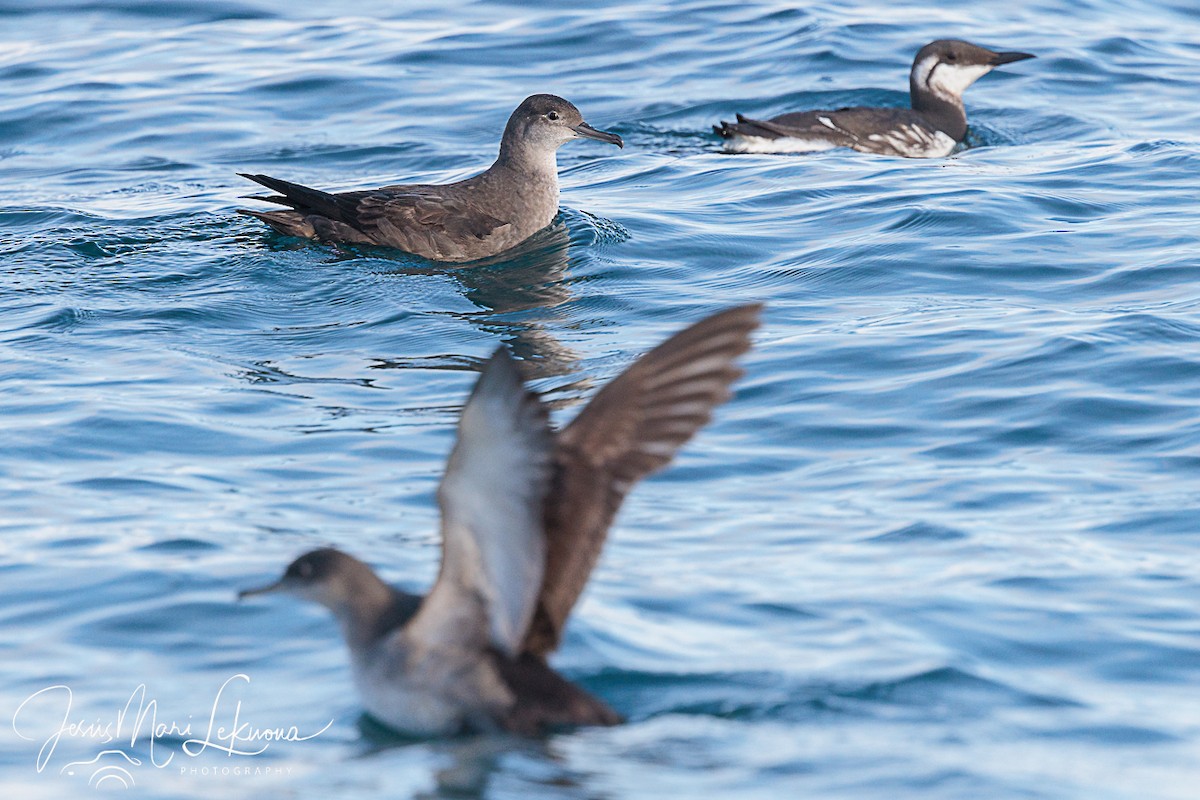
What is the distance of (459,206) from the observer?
32.3 ft

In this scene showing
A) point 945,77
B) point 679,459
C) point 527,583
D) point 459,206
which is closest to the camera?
point 527,583

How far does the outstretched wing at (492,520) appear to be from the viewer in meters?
3.83

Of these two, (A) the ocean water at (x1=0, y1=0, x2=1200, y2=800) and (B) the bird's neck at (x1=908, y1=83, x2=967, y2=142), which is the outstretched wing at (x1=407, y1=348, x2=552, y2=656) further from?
(B) the bird's neck at (x1=908, y1=83, x2=967, y2=142)

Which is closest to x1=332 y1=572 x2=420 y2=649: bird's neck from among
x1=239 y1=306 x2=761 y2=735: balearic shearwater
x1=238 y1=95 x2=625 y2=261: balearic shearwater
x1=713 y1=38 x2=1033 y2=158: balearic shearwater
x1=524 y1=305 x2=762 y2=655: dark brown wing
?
x1=239 y1=306 x2=761 y2=735: balearic shearwater

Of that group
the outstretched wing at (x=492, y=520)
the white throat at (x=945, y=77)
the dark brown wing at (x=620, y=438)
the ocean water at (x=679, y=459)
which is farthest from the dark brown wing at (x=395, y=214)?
the outstretched wing at (x=492, y=520)

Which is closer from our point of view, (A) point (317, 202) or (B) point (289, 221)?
(A) point (317, 202)

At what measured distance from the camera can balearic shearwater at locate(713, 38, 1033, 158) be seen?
1227 cm

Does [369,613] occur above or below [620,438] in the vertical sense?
below

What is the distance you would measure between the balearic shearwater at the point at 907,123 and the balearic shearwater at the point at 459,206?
214 centimetres

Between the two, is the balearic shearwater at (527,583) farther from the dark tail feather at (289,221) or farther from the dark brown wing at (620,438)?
the dark tail feather at (289,221)

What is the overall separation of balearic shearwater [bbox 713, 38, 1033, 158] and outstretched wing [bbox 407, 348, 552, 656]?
26.8 feet

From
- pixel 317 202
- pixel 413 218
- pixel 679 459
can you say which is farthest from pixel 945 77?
pixel 679 459

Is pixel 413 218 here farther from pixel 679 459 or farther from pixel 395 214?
pixel 679 459

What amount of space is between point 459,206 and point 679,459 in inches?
149
